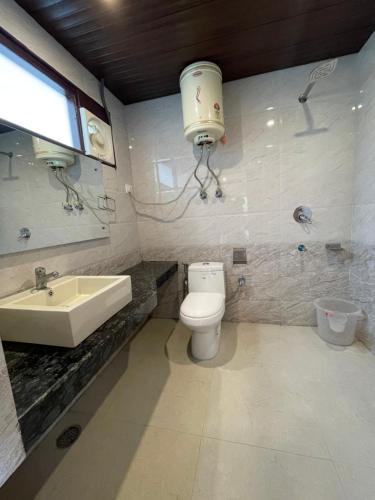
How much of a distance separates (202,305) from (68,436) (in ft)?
3.59

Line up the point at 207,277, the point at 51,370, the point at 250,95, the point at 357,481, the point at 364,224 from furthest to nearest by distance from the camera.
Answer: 1. the point at 207,277
2. the point at 250,95
3. the point at 364,224
4. the point at 357,481
5. the point at 51,370

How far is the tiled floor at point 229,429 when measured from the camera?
905 mm

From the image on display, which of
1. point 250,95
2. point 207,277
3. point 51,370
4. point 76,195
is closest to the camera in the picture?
point 51,370

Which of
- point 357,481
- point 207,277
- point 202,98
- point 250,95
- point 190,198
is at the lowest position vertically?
point 357,481

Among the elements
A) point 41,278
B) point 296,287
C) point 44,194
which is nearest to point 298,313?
point 296,287

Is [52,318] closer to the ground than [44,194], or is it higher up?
closer to the ground

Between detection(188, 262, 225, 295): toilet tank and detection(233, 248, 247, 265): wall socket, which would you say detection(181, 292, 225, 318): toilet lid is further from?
detection(233, 248, 247, 265): wall socket

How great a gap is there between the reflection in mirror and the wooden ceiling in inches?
28.3

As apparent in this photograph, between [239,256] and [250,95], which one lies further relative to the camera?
[239,256]

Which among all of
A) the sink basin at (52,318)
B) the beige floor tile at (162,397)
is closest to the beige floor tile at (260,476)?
the beige floor tile at (162,397)

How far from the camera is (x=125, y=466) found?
994 millimetres

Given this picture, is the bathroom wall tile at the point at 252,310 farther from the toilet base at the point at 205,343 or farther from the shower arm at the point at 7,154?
the shower arm at the point at 7,154

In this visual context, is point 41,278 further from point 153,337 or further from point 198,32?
point 198,32

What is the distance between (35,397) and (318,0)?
7.52ft
